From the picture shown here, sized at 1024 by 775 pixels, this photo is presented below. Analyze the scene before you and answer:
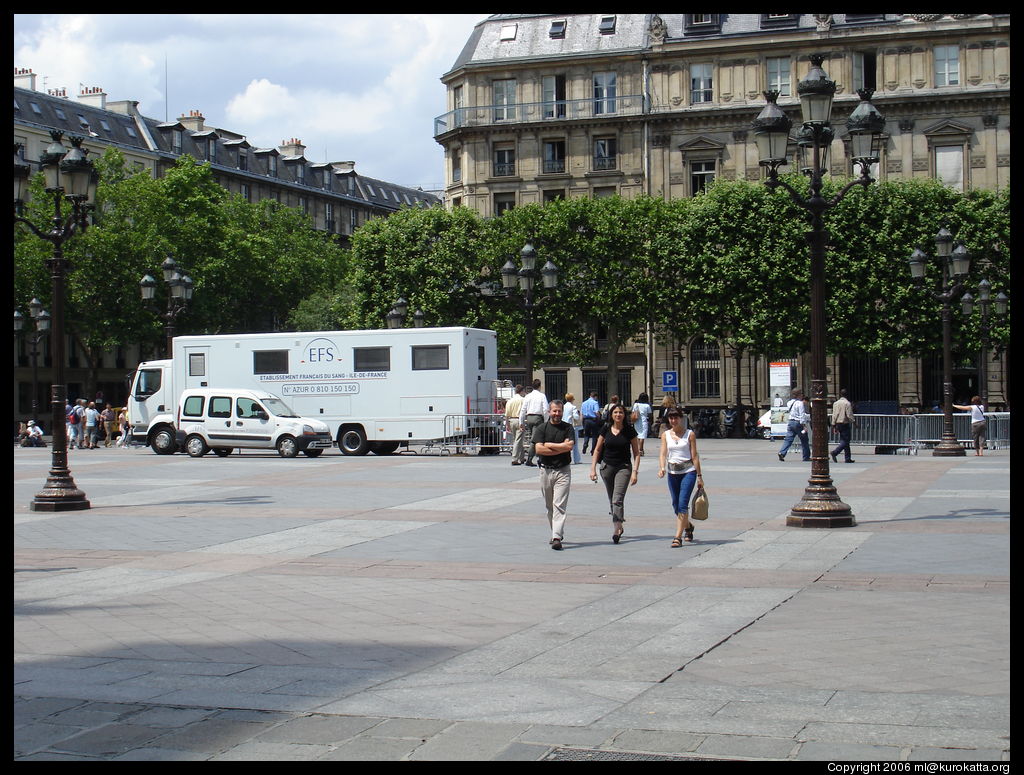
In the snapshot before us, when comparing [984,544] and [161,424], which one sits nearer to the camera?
[984,544]

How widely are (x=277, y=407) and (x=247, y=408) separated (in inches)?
31.3

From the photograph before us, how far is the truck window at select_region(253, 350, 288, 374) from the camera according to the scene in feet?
113

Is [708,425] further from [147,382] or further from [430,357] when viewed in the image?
[147,382]

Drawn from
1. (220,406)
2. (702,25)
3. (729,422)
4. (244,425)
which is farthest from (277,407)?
(702,25)

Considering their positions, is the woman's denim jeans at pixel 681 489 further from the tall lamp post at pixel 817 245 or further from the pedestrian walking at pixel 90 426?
the pedestrian walking at pixel 90 426

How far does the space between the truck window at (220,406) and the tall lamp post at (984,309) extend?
22254 mm

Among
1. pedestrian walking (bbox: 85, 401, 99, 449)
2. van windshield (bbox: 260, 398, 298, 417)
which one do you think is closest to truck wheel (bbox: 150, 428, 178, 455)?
van windshield (bbox: 260, 398, 298, 417)

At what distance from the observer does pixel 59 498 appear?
18000 millimetres

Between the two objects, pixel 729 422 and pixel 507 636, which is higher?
pixel 729 422
